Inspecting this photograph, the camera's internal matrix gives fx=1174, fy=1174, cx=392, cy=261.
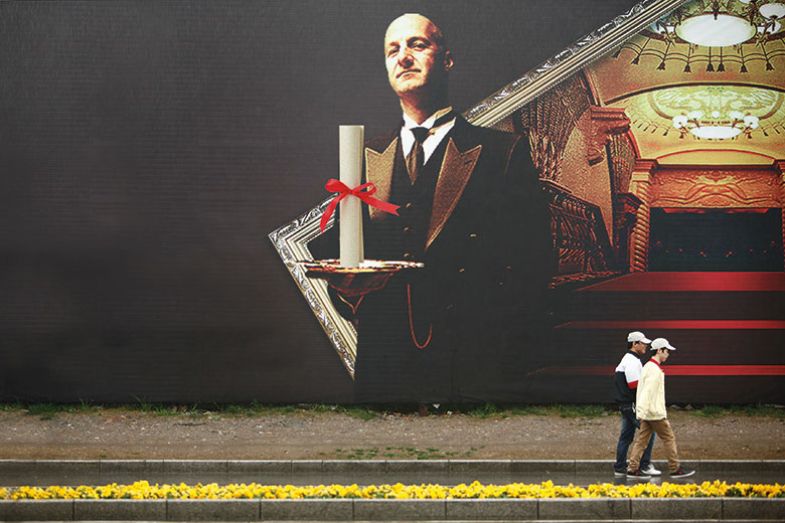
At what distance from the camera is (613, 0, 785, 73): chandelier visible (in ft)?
55.6

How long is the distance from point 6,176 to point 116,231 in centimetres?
175

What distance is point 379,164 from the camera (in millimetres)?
16938

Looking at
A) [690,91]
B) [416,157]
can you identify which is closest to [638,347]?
[416,157]

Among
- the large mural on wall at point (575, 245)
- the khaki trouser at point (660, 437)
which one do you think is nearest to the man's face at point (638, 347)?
the khaki trouser at point (660, 437)

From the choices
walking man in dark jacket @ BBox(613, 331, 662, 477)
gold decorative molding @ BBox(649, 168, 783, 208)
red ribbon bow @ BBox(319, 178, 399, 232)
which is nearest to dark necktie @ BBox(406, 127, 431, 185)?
red ribbon bow @ BBox(319, 178, 399, 232)

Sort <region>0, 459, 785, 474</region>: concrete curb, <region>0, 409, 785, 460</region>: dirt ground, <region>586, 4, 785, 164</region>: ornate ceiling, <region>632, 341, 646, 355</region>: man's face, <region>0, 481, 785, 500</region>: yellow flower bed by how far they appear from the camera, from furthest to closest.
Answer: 1. <region>586, 4, 785, 164</region>: ornate ceiling
2. <region>0, 409, 785, 460</region>: dirt ground
3. <region>0, 459, 785, 474</region>: concrete curb
4. <region>632, 341, 646, 355</region>: man's face
5. <region>0, 481, 785, 500</region>: yellow flower bed

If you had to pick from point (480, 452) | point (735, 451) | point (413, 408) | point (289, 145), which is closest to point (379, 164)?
point (289, 145)

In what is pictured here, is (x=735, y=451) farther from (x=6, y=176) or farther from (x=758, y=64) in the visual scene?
(x=6, y=176)

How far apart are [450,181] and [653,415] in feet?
18.6

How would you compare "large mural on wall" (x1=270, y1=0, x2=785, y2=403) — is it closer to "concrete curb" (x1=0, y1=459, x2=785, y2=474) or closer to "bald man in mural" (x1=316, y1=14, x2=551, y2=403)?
"bald man in mural" (x1=316, y1=14, x2=551, y2=403)

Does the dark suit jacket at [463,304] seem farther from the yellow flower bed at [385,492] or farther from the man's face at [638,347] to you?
the yellow flower bed at [385,492]

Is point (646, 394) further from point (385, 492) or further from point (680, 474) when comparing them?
point (385, 492)

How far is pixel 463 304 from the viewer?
1689cm

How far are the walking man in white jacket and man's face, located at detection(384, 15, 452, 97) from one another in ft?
19.7
